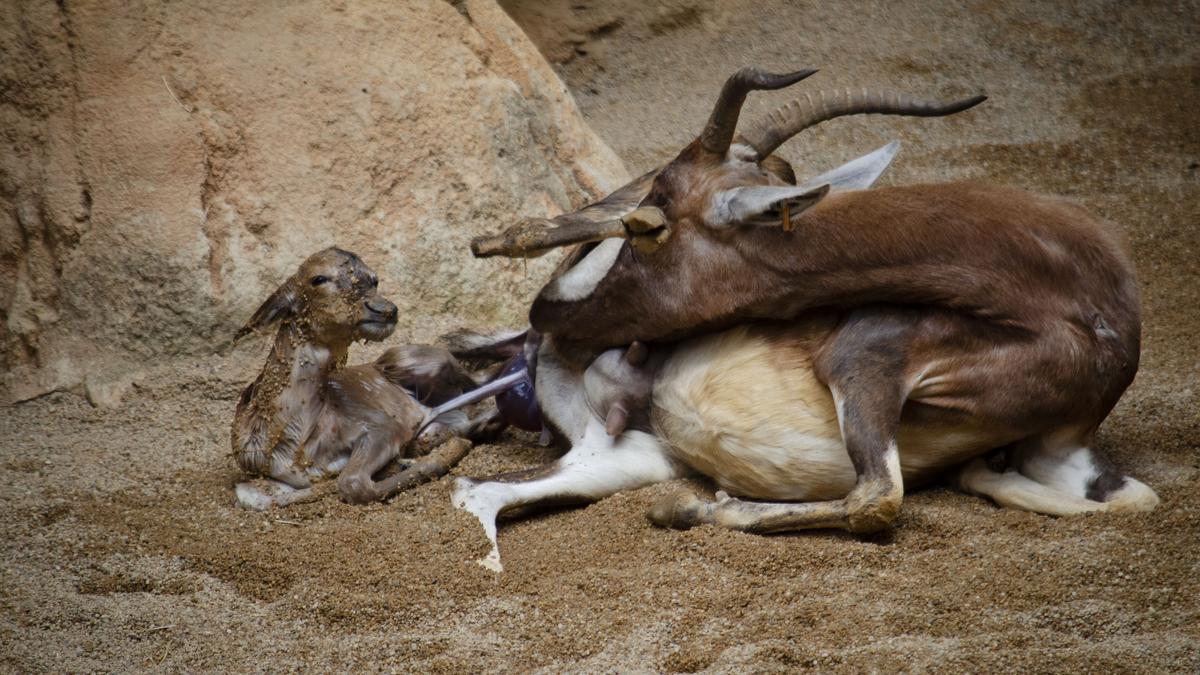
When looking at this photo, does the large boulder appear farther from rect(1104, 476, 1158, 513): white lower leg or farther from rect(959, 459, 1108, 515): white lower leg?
rect(1104, 476, 1158, 513): white lower leg

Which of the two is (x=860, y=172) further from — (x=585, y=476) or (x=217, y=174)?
(x=217, y=174)

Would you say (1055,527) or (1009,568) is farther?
(1055,527)

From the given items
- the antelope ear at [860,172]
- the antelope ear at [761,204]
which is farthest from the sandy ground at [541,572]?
the antelope ear at [860,172]

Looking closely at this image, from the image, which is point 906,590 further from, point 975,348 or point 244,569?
point 244,569

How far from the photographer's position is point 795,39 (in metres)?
8.74

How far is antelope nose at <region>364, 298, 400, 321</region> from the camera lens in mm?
4539

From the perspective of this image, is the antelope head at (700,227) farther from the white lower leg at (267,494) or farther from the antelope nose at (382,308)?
the white lower leg at (267,494)

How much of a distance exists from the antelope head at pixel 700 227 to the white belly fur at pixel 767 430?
169 mm

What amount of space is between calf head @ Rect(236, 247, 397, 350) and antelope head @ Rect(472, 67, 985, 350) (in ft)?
1.37

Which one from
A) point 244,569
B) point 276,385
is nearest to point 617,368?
point 276,385

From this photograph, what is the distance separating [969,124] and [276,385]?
201 inches

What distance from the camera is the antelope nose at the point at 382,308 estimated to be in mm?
4539

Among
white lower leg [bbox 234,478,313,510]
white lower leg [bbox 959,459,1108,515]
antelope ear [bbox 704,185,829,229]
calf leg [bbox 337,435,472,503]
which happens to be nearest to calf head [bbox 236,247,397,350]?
calf leg [bbox 337,435,472,503]

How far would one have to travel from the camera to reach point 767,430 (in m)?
4.29
